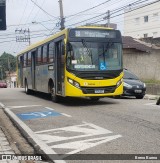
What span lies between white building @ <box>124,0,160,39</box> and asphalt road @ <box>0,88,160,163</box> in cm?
5976

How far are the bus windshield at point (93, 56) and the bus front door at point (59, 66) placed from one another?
2.25ft

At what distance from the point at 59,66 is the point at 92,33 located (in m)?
2.02

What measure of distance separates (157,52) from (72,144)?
26.6 metres

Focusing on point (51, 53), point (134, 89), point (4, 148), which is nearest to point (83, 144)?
point (4, 148)

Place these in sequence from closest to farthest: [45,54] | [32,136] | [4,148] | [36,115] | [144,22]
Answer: [4,148]
[32,136]
[36,115]
[45,54]
[144,22]

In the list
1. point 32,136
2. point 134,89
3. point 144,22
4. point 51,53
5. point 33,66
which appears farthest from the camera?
point 144,22

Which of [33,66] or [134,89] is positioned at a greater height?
[33,66]

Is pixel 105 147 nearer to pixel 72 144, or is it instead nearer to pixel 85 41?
pixel 72 144

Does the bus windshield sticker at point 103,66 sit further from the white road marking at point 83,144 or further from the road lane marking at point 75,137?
the white road marking at point 83,144

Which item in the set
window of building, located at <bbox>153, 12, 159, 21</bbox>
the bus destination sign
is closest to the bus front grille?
the bus destination sign

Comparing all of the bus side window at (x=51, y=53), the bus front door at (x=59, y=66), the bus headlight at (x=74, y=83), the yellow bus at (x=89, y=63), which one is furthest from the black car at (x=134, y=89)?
the bus headlight at (x=74, y=83)

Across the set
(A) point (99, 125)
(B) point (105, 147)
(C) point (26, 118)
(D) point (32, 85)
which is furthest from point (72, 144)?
(D) point (32, 85)

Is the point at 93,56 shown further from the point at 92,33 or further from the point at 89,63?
the point at 92,33

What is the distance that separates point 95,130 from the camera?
32.9 feet
